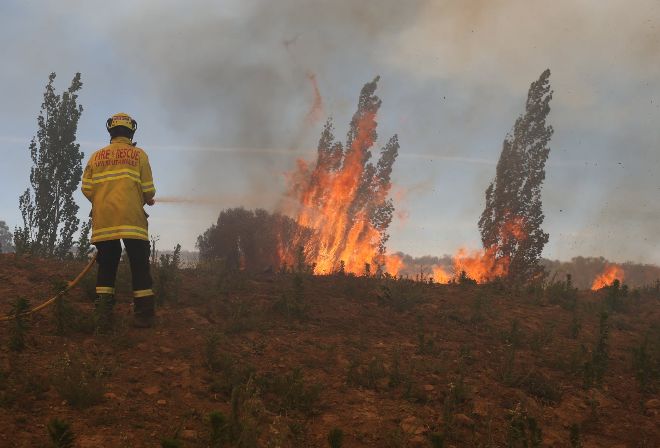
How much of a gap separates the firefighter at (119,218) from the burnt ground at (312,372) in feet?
1.06

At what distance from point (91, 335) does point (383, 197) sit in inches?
909

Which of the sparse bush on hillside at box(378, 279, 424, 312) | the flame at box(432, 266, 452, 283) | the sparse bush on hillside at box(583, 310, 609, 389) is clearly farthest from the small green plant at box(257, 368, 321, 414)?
the flame at box(432, 266, 452, 283)

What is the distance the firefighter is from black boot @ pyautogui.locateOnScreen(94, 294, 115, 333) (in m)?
0.01

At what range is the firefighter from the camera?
220 inches

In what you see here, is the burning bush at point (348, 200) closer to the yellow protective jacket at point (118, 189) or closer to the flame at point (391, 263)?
the flame at point (391, 263)

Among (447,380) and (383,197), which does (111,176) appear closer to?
(447,380)

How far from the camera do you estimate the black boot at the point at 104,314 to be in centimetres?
524

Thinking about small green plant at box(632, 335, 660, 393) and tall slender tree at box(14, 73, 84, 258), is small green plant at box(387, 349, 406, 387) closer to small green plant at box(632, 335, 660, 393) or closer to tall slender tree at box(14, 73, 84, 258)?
small green plant at box(632, 335, 660, 393)

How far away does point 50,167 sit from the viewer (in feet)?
61.6

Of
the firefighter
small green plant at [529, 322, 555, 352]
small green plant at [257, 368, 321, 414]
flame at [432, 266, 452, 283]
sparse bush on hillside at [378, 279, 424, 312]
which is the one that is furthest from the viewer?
flame at [432, 266, 452, 283]

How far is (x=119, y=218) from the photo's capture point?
557 centimetres

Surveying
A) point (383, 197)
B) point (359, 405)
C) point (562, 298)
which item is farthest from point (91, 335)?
point (383, 197)

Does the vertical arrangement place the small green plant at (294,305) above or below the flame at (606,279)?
below

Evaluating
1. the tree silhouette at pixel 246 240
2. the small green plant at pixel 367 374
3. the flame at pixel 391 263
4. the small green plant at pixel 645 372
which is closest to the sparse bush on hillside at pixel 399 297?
the small green plant at pixel 367 374
